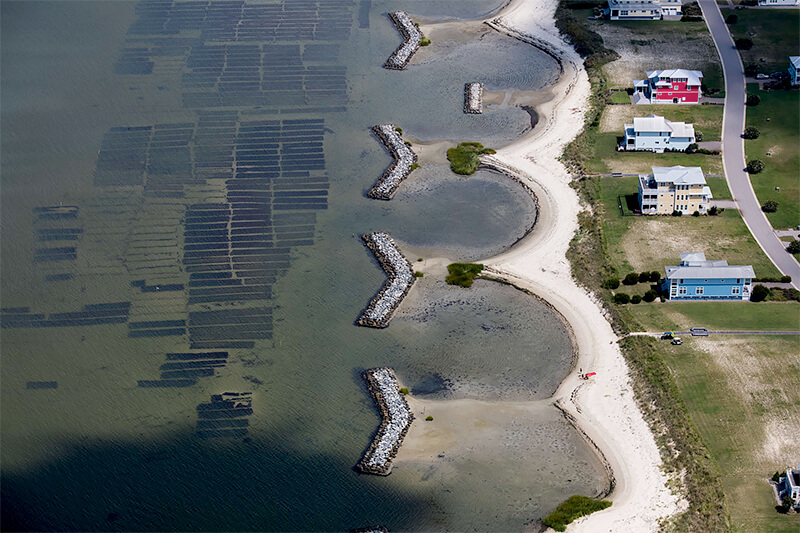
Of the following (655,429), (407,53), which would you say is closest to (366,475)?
(655,429)

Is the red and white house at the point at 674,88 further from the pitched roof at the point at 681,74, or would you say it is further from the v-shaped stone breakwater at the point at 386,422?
the v-shaped stone breakwater at the point at 386,422

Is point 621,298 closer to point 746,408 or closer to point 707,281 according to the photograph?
point 707,281

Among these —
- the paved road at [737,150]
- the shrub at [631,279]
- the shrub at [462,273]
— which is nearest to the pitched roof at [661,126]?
the paved road at [737,150]

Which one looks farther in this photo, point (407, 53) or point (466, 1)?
point (466, 1)

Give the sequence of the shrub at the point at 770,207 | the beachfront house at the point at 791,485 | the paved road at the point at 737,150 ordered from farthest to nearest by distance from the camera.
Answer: the shrub at the point at 770,207 → the paved road at the point at 737,150 → the beachfront house at the point at 791,485

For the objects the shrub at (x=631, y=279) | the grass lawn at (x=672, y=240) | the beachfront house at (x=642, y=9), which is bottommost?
the shrub at (x=631, y=279)

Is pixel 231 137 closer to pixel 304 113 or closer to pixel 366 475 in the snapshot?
pixel 304 113

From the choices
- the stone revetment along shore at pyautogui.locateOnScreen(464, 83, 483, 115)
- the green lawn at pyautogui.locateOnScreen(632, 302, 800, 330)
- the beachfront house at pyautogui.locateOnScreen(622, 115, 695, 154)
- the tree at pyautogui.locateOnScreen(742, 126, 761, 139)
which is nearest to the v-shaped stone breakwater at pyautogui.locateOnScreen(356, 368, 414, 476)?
the green lawn at pyautogui.locateOnScreen(632, 302, 800, 330)
